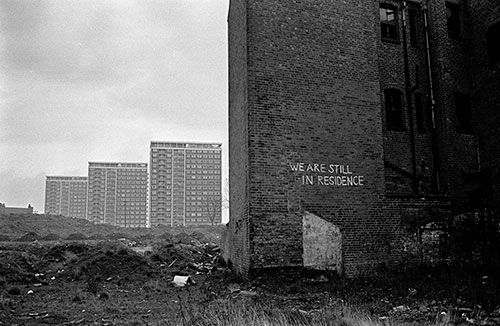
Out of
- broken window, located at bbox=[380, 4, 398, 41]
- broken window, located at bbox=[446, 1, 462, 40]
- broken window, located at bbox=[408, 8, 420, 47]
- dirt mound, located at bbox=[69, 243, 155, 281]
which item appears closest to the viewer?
broken window, located at bbox=[380, 4, 398, 41]

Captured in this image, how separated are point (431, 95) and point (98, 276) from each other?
13.4 meters

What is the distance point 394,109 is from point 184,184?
207ft

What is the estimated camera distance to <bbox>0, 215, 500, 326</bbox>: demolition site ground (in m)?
7.10

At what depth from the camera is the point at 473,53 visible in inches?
640

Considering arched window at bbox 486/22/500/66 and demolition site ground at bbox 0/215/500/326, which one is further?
arched window at bbox 486/22/500/66

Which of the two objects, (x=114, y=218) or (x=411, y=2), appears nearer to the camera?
(x=411, y=2)

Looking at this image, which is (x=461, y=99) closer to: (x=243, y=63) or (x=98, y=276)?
(x=243, y=63)

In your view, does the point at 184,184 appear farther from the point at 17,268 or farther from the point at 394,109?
the point at 394,109

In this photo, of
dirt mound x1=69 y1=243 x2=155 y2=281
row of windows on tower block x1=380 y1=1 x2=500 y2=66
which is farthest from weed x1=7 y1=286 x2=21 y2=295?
row of windows on tower block x1=380 y1=1 x2=500 y2=66

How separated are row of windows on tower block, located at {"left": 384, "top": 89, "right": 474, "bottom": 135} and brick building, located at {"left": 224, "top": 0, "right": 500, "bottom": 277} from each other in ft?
0.15

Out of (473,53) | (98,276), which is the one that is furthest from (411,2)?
(98,276)

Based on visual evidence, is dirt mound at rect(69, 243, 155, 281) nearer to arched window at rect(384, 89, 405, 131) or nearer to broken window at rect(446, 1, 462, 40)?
arched window at rect(384, 89, 405, 131)

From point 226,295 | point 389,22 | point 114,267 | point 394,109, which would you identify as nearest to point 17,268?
point 114,267

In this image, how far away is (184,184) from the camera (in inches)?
2990
